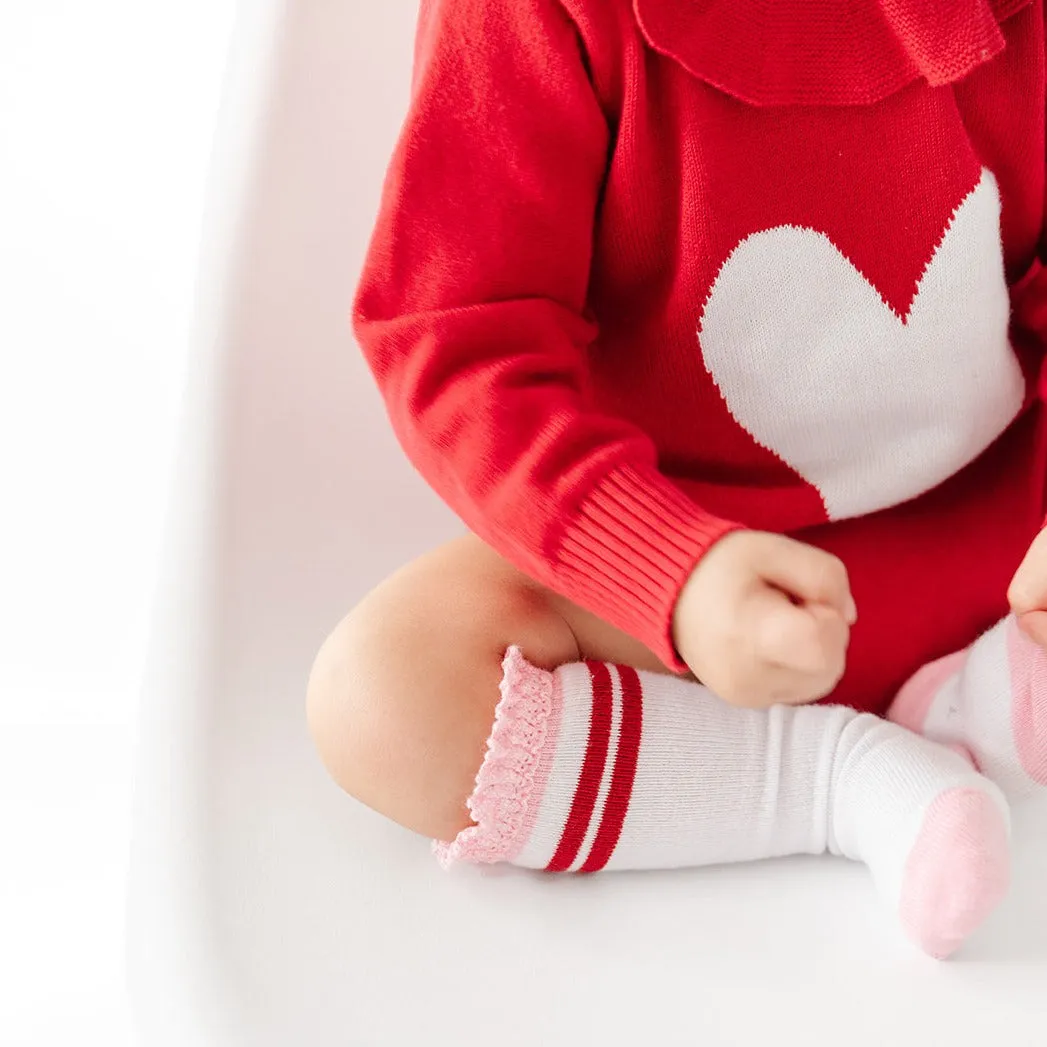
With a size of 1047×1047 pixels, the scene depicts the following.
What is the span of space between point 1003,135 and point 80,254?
0.59 meters

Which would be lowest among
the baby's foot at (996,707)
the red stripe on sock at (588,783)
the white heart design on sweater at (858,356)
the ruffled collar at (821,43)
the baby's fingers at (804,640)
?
the red stripe on sock at (588,783)

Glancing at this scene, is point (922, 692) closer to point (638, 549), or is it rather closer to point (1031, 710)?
point (1031, 710)

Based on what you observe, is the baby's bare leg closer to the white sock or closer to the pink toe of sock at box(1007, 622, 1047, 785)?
the white sock

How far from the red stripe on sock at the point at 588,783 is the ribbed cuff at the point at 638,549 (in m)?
0.06

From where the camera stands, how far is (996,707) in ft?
2.28

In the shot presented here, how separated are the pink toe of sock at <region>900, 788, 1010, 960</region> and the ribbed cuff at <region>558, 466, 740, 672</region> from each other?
0.41ft

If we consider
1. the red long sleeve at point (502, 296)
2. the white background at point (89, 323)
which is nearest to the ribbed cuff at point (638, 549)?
the red long sleeve at point (502, 296)

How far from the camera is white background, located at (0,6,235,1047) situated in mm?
959

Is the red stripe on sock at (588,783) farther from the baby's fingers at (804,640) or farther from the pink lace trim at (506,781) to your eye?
the baby's fingers at (804,640)

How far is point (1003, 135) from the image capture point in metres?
0.69

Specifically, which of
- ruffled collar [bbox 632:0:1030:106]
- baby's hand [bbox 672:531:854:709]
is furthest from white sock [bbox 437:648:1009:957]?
ruffled collar [bbox 632:0:1030:106]

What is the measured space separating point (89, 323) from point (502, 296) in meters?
0.46

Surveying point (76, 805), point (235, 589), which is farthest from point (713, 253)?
point (76, 805)

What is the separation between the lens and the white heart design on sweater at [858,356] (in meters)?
0.68
